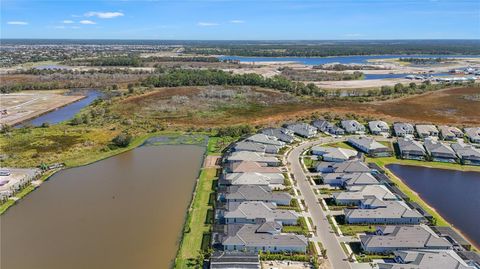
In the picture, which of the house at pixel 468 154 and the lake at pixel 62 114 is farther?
the lake at pixel 62 114

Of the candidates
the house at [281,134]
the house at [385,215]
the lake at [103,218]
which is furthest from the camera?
the house at [281,134]

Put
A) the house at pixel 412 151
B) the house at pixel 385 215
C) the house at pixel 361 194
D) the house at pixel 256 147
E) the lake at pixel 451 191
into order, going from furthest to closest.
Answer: the house at pixel 256 147, the house at pixel 412 151, the house at pixel 361 194, the lake at pixel 451 191, the house at pixel 385 215

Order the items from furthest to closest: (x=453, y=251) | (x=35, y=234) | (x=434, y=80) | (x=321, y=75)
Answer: (x=321, y=75)
(x=434, y=80)
(x=35, y=234)
(x=453, y=251)

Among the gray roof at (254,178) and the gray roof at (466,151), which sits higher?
the gray roof at (466,151)

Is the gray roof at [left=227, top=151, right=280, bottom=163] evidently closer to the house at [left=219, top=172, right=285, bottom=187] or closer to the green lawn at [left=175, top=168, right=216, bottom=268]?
the green lawn at [left=175, top=168, right=216, bottom=268]

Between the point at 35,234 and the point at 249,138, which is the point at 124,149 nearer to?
the point at 249,138

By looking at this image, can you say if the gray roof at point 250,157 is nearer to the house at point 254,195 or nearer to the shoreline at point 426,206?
the house at point 254,195

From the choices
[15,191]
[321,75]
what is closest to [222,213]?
[15,191]

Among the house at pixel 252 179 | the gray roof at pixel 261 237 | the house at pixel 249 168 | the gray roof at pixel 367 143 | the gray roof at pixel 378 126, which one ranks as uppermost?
the gray roof at pixel 378 126

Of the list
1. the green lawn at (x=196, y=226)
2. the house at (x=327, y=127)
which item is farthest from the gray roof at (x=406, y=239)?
the house at (x=327, y=127)
